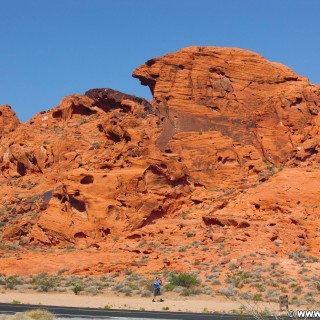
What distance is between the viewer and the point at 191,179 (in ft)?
171

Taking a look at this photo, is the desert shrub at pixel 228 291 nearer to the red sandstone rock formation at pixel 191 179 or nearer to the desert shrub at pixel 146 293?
the red sandstone rock formation at pixel 191 179

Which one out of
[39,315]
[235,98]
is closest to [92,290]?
[39,315]

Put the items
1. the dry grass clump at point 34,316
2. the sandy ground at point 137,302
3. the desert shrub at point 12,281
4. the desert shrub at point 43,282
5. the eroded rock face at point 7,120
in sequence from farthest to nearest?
the eroded rock face at point 7,120, the desert shrub at point 12,281, the desert shrub at point 43,282, the sandy ground at point 137,302, the dry grass clump at point 34,316

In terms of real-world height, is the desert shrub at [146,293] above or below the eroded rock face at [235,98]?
below

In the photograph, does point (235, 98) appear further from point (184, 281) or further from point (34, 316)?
point (34, 316)

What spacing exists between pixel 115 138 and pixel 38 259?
18862mm

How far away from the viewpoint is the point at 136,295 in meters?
34.3

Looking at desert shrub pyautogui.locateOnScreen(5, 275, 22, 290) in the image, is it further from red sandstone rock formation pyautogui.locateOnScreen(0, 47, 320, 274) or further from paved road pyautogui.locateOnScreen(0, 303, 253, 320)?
paved road pyautogui.locateOnScreen(0, 303, 253, 320)

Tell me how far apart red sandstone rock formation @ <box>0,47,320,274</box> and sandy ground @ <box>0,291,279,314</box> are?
5.81 m

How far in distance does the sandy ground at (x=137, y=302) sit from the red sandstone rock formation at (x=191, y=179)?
5.81m

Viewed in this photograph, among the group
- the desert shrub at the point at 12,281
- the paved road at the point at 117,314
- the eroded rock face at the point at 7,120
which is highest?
the eroded rock face at the point at 7,120

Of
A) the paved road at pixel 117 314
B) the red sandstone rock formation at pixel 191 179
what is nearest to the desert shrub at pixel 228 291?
the red sandstone rock formation at pixel 191 179

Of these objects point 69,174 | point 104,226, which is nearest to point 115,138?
point 69,174

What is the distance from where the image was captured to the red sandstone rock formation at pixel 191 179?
42250mm
